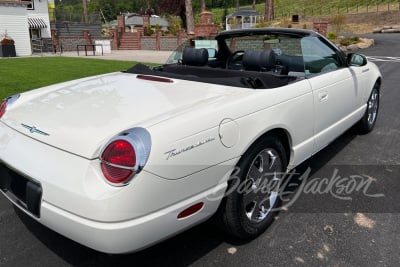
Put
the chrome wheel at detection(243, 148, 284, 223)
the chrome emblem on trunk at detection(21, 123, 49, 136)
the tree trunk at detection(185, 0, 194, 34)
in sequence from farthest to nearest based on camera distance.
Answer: the tree trunk at detection(185, 0, 194, 34) → the chrome wheel at detection(243, 148, 284, 223) → the chrome emblem on trunk at detection(21, 123, 49, 136)

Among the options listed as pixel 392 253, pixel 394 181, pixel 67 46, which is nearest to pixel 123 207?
pixel 392 253

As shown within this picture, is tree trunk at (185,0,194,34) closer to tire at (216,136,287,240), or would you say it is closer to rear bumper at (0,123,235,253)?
tire at (216,136,287,240)

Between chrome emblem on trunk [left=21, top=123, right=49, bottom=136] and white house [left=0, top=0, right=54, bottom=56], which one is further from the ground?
white house [left=0, top=0, right=54, bottom=56]

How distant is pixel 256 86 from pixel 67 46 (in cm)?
2916

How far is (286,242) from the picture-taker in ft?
8.60

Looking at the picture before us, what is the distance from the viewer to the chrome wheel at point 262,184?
2.56m

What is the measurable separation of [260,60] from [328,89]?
0.67 meters

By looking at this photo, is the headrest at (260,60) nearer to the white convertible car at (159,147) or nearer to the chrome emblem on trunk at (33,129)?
the white convertible car at (159,147)

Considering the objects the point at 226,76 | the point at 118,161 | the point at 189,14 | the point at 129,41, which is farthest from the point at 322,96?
the point at 129,41

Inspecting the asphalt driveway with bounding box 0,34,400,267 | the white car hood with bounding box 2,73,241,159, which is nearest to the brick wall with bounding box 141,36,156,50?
the white car hood with bounding box 2,73,241,159

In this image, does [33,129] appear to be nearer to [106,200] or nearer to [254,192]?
[106,200]

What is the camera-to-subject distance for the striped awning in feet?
96.7

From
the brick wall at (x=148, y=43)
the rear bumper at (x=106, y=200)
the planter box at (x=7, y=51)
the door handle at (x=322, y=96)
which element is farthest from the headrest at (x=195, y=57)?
the brick wall at (x=148, y=43)

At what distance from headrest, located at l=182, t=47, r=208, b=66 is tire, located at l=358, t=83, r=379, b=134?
2.25 metres
